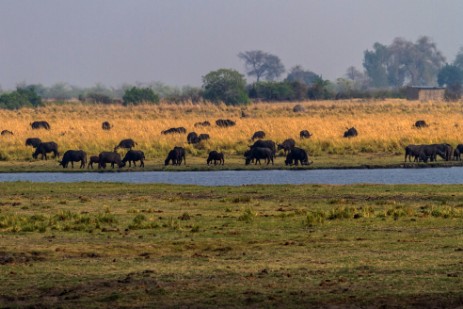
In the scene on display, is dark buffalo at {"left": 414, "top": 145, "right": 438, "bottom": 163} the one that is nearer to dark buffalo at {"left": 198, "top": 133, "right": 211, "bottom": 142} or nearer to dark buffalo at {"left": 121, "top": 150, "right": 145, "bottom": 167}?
dark buffalo at {"left": 121, "top": 150, "right": 145, "bottom": 167}

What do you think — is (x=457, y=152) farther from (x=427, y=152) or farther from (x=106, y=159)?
(x=106, y=159)

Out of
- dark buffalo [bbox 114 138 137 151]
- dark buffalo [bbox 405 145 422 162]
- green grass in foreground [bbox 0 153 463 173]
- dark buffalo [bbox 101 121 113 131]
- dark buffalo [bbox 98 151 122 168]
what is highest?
dark buffalo [bbox 101 121 113 131]

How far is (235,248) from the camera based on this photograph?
1592cm

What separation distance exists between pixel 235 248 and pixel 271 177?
53.3ft

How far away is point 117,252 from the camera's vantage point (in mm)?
15648

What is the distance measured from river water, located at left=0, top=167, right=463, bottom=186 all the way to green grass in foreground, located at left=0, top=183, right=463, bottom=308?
4486 millimetres

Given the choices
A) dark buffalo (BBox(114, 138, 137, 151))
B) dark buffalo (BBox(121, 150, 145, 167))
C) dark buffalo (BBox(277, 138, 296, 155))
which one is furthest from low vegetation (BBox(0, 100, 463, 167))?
dark buffalo (BBox(121, 150, 145, 167))

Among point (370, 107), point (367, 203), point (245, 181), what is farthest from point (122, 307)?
point (370, 107)

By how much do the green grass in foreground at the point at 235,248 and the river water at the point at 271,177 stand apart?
4.49m

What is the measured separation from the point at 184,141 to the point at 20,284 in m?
31.1

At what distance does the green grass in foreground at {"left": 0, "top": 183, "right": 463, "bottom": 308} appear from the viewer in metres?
12.0

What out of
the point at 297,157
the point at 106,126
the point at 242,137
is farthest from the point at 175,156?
the point at 106,126

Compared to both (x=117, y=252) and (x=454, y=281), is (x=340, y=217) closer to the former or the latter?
(x=117, y=252)

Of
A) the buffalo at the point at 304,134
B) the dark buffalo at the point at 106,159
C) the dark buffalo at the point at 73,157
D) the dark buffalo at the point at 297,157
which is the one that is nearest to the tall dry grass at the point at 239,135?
the buffalo at the point at 304,134
